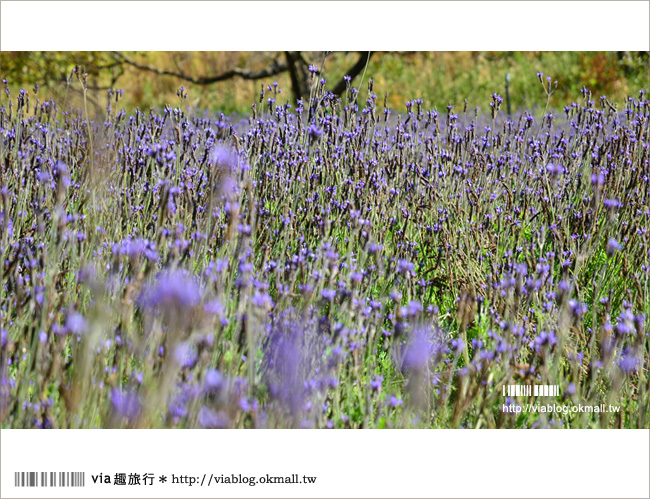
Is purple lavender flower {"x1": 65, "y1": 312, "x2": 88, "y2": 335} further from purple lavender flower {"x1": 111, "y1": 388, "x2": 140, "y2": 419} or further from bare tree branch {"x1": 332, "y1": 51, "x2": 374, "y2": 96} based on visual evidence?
bare tree branch {"x1": 332, "y1": 51, "x2": 374, "y2": 96}

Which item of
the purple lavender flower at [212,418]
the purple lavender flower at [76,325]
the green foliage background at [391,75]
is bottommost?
the purple lavender flower at [212,418]

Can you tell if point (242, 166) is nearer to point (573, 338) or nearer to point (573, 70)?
point (573, 338)

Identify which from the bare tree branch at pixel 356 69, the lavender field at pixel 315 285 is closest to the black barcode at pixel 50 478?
the lavender field at pixel 315 285

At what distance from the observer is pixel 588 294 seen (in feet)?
7.38

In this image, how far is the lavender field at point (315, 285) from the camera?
1.41 meters

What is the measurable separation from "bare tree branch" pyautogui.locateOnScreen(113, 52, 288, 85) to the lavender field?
1.24 feet

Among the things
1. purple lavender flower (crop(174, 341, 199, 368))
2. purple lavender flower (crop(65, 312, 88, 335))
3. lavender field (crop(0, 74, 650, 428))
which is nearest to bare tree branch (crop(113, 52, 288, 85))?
lavender field (crop(0, 74, 650, 428))

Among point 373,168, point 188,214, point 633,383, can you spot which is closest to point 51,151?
point 188,214

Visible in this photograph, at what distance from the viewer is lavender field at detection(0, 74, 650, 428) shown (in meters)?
1.41

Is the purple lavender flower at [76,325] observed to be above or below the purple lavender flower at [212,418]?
above

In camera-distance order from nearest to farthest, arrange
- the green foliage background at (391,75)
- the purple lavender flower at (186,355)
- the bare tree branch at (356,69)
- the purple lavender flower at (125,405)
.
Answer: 1. the purple lavender flower at (186,355)
2. the purple lavender flower at (125,405)
3. the green foliage background at (391,75)
4. the bare tree branch at (356,69)

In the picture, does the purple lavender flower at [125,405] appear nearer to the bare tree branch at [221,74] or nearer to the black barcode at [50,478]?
the black barcode at [50,478]

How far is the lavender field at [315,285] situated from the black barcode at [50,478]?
0.42 feet

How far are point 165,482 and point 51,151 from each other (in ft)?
5.69
